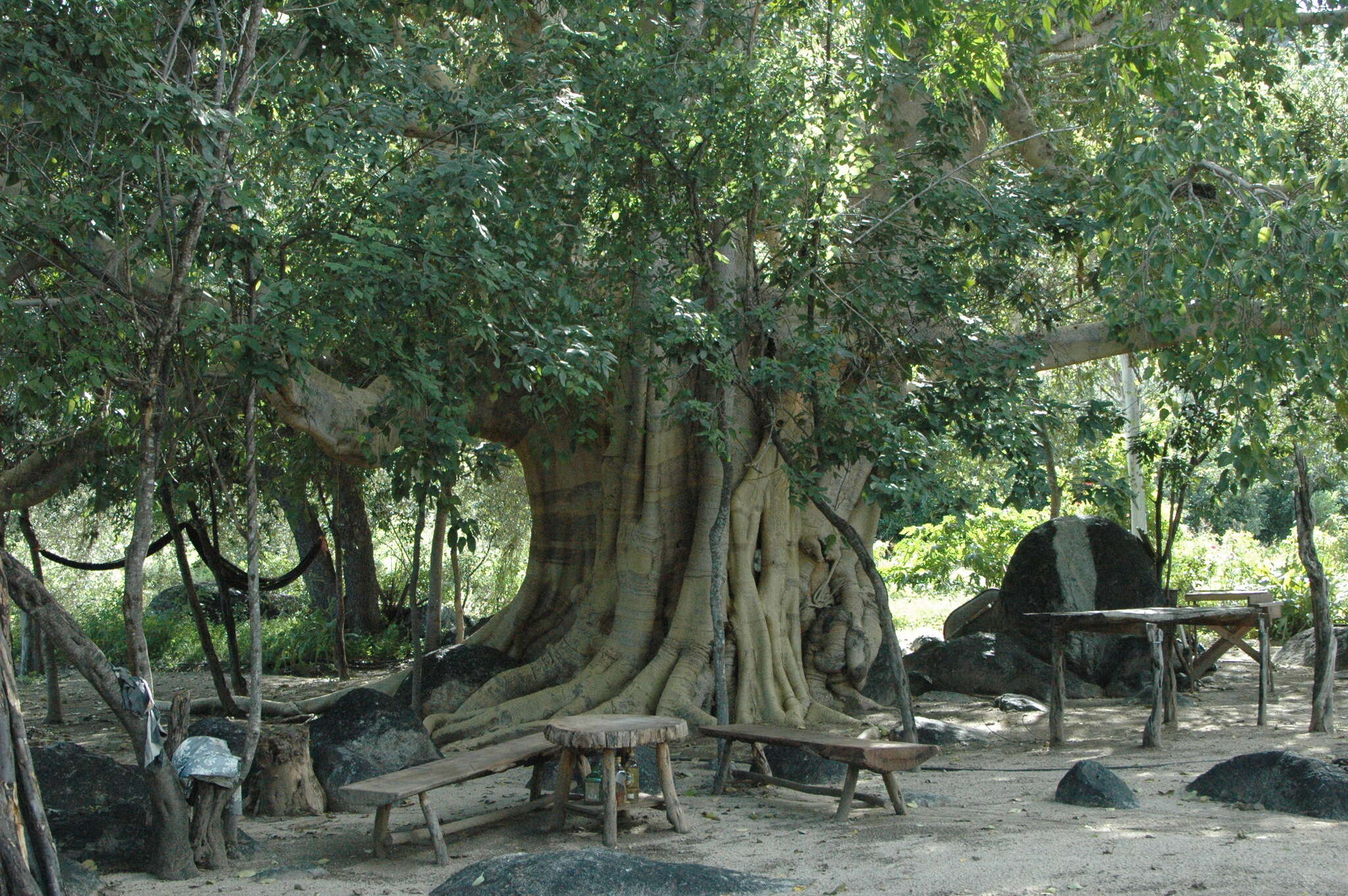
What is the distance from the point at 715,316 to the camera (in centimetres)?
717

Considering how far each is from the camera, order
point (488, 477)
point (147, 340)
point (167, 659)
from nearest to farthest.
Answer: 1. point (147, 340)
2. point (488, 477)
3. point (167, 659)

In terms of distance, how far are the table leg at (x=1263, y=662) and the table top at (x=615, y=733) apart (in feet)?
15.0

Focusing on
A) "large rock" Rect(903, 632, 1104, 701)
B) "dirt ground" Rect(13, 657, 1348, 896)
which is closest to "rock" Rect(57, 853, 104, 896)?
"dirt ground" Rect(13, 657, 1348, 896)

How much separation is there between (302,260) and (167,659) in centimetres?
1053

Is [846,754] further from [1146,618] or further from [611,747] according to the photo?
[1146,618]

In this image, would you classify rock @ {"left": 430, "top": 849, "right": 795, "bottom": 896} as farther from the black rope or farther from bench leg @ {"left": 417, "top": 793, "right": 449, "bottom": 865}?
the black rope

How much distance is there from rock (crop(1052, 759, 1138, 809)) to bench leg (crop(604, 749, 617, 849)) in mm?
2360

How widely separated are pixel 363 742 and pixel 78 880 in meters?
2.45

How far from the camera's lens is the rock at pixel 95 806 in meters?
5.04

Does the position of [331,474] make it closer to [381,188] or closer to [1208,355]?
[381,188]

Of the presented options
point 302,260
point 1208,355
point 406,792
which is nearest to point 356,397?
point 302,260

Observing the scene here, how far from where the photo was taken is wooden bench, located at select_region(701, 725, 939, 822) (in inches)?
217

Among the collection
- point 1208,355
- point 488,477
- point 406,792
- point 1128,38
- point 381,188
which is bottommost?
point 406,792

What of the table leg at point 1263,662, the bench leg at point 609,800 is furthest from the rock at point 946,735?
the bench leg at point 609,800
